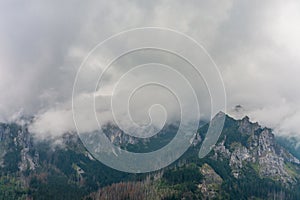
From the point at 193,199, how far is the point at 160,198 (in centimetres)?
1862

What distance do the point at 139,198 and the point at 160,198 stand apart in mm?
11719

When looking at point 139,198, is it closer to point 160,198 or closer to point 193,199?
point 160,198

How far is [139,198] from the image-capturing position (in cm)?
19562

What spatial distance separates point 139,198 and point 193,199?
30.3 m

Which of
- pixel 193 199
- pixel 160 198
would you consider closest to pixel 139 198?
pixel 160 198

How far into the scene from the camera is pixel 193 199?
198 metres

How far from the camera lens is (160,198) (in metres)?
197
